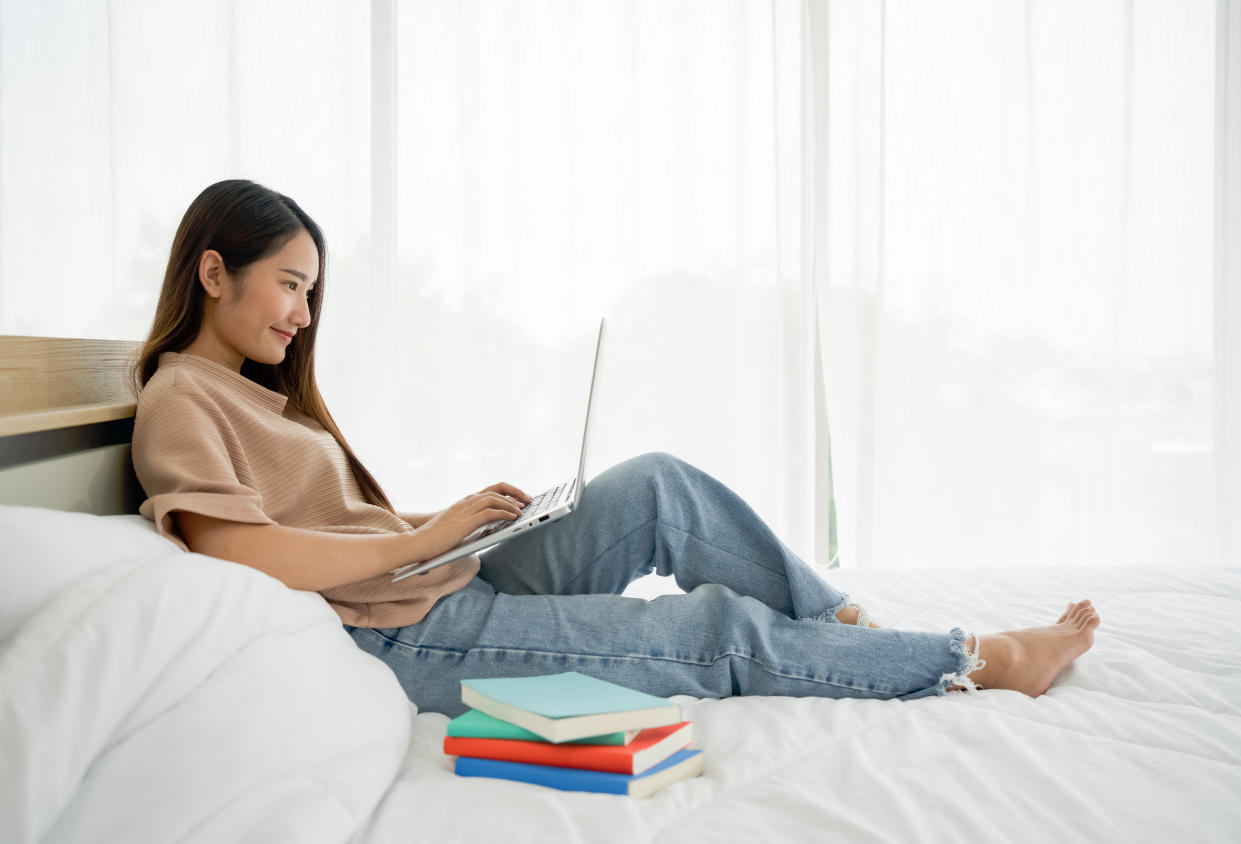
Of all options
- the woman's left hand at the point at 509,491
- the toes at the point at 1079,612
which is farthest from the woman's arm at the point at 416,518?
the toes at the point at 1079,612

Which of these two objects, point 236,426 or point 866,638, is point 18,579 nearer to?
point 236,426

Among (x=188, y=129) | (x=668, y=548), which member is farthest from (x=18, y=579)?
(x=188, y=129)

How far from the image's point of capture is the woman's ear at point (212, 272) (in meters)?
1.19

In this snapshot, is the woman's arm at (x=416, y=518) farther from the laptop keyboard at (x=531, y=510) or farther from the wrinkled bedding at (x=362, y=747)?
the wrinkled bedding at (x=362, y=747)

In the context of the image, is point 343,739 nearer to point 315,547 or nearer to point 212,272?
point 315,547

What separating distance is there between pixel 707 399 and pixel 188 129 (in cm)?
168

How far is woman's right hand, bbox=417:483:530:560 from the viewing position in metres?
1.04

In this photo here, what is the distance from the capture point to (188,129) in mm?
2389

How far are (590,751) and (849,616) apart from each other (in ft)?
1.76

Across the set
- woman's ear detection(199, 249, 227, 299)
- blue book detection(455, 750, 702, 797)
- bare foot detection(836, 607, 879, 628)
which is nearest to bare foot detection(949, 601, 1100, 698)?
bare foot detection(836, 607, 879, 628)

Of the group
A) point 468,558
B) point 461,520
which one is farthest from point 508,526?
point 468,558

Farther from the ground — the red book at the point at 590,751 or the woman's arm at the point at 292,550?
the woman's arm at the point at 292,550

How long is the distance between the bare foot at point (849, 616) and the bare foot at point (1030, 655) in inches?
6.1

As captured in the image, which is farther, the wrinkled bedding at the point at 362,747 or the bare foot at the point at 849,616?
the bare foot at the point at 849,616
